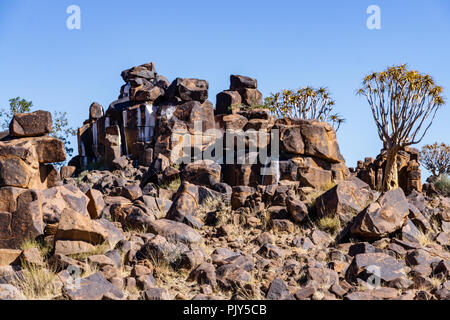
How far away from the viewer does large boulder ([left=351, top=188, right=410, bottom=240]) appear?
8336mm

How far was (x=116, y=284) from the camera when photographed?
595cm

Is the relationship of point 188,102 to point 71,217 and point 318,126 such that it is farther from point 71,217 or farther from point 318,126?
point 71,217

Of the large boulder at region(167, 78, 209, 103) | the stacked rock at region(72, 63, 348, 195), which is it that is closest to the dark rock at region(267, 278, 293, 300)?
the stacked rock at region(72, 63, 348, 195)

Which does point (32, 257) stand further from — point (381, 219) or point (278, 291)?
point (381, 219)

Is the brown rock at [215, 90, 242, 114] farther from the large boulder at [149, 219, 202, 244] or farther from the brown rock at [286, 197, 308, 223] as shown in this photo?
the large boulder at [149, 219, 202, 244]

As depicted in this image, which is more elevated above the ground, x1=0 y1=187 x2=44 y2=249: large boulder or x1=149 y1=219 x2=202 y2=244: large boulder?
x1=0 y1=187 x2=44 y2=249: large boulder

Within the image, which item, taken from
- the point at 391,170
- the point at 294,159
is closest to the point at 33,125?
the point at 294,159

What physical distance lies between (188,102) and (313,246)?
14.0m

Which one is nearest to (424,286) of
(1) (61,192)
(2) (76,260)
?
(2) (76,260)

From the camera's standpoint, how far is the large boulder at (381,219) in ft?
27.3

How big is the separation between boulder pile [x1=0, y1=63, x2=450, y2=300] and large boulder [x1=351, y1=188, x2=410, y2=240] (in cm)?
2

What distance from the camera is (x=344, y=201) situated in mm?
9688

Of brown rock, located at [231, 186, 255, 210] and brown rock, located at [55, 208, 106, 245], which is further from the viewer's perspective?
brown rock, located at [231, 186, 255, 210]
